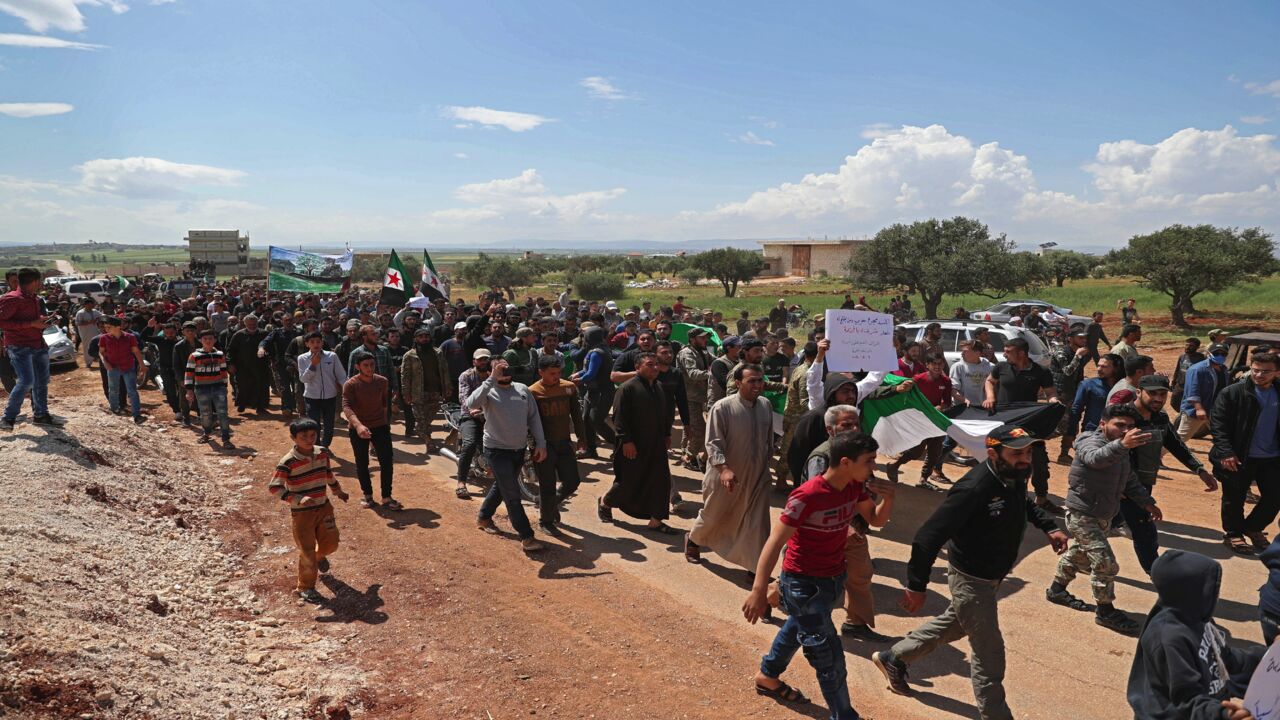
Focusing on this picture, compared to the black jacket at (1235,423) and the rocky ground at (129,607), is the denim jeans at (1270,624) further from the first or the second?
the rocky ground at (129,607)

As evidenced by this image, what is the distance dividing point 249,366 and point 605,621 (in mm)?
10048

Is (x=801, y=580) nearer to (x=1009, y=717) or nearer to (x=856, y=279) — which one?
(x=1009, y=717)

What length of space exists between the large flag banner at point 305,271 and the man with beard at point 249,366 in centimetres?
924

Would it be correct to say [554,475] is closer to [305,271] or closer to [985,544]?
[985,544]

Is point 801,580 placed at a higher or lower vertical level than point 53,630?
higher

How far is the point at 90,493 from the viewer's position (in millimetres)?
7516

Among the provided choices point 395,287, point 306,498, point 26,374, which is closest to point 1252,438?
point 306,498

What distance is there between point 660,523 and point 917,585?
155 inches

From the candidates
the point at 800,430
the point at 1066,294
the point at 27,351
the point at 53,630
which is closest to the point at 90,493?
the point at 27,351

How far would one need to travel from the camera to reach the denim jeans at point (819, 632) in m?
4.15

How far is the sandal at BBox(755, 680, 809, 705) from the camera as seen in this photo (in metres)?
4.65

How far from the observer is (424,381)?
11.4 metres

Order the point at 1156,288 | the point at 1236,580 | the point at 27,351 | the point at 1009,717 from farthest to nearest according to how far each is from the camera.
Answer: the point at 1156,288 < the point at 27,351 < the point at 1236,580 < the point at 1009,717

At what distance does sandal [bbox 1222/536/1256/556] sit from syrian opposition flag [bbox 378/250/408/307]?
17.0m
